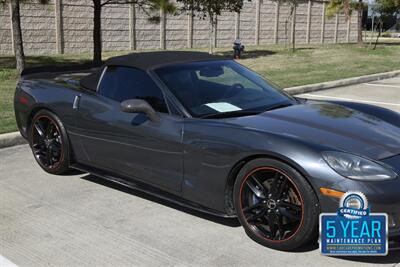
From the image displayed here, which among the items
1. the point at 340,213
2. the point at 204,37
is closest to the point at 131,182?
the point at 340,213

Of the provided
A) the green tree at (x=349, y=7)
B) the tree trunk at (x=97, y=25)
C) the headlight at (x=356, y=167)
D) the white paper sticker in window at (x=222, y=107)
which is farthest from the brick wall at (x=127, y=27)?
the headlight at (x=356, y=167)

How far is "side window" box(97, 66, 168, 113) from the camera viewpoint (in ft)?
14.2

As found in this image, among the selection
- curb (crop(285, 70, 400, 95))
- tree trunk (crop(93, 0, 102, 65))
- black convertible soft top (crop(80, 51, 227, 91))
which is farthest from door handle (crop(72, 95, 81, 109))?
tree trunk (crop(93, 0, 102, 65))

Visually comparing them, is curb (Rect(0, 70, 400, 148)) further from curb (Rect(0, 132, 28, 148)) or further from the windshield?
the windshield

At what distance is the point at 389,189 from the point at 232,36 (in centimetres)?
2630

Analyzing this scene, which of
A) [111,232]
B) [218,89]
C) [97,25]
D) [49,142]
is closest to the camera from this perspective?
[111,232]

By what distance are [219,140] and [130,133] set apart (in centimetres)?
94

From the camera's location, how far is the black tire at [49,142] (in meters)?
5.12

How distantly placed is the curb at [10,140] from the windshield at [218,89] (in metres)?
3.04

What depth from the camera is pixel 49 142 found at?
5.33 metres

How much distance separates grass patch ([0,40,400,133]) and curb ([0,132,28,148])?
43 cm

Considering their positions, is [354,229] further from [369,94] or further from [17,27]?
[17,27]

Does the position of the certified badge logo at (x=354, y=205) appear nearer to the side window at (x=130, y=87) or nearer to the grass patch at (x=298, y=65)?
the side window at (x=130, y=87)

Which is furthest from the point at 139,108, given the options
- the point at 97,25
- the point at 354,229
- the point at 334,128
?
the point at 97,25
